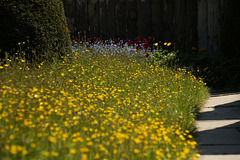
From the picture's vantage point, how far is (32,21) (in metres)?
5.41

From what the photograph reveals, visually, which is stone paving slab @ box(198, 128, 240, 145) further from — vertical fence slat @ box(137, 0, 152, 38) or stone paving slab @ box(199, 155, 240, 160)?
vertical fence slat @ box(137, 0, 152, 38)

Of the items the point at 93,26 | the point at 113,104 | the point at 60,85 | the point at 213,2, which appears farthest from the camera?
the point at 93,26

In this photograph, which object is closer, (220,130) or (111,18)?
(220,130)

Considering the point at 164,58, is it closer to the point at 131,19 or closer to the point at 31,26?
the point at 131,19

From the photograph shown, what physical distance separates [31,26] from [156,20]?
4512 millimetres

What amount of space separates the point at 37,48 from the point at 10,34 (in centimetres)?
51

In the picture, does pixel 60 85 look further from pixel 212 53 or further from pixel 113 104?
pixel 212 53

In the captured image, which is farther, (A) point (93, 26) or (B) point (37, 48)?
(A) point (93, 26)

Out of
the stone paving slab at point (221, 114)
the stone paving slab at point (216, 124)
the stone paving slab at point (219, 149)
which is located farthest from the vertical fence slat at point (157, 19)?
the stone paving slab at point (219, 149)

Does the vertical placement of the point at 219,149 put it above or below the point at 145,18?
below

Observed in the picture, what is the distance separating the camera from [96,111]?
11.4 ft

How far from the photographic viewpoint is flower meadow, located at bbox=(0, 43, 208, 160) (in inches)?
99.6

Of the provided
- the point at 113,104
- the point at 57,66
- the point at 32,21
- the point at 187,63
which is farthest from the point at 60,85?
the point at 187,63

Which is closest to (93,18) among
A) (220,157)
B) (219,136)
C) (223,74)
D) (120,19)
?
(120,19)
